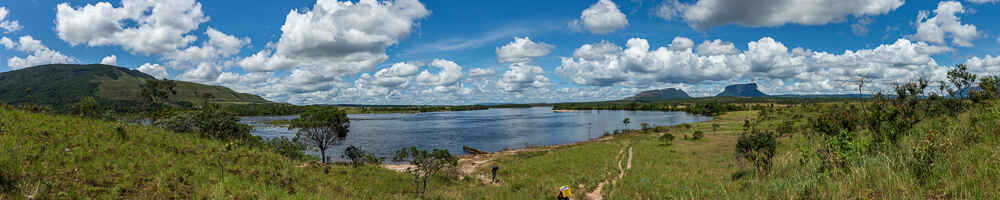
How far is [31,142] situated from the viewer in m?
9.93

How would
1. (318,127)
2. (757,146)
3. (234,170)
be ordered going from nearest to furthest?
(234,170)
(757,146)
(318,127)

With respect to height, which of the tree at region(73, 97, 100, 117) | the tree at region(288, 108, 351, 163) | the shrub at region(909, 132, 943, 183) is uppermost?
the tree at region(73, 97, 100, 117)

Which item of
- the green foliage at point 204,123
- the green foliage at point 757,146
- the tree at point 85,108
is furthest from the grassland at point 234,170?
the tree at point 85,108

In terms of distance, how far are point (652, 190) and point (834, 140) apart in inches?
236

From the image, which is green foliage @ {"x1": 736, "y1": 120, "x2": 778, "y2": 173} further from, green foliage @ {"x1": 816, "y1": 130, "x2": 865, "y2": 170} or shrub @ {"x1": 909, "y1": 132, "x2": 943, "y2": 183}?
shrub @ {"x1": 909, "y1": 132, "x2": 943, "y2": 183}

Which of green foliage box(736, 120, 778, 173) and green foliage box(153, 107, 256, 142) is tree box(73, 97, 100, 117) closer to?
green foliage box(153, 107, 256, 142)

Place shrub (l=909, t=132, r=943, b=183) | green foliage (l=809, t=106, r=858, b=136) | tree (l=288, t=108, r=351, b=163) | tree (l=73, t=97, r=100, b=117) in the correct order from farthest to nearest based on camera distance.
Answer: tree (l=288, t=108, r=351, b=163) < tree (l=73, t=97, r=100, b=117) < green foliage (l=809, t=106, r=858, b=136) < shrub (l=909, t=132, r=943, b=183)

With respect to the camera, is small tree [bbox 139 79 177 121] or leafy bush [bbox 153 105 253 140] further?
small tree [bbox 139 79 177 121]

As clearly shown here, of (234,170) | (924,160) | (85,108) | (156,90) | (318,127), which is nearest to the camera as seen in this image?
(924,160)

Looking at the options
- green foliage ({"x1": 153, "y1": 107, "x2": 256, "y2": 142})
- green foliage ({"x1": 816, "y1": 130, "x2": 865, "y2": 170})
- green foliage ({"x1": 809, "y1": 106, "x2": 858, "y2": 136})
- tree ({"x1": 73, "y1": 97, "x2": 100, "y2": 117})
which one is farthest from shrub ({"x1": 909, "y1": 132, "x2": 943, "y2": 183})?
tree ({"x1": 73, "y1": 97, "x2": 100, "y2": 117})

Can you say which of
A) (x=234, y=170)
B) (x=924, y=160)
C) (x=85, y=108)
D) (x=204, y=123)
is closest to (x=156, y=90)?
(x=85, y=108)

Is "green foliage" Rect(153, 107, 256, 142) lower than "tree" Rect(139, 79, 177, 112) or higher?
lower

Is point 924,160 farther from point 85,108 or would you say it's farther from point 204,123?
point 85,108

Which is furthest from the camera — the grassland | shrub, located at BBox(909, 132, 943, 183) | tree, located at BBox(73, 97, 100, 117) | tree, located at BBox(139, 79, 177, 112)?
tree, located at BBox(139, 79, 177, 112)
